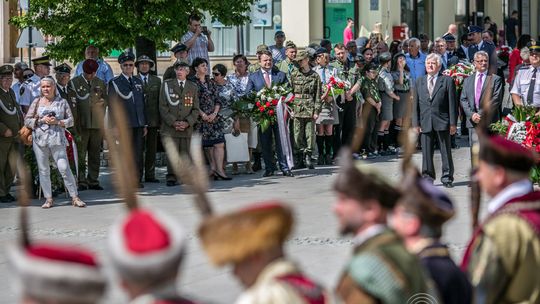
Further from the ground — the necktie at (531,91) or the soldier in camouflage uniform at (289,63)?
the soldier in camouflage uniform at (289,63)

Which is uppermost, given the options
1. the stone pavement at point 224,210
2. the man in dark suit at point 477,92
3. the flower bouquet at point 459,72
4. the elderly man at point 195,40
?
the elderly man at point 195,40

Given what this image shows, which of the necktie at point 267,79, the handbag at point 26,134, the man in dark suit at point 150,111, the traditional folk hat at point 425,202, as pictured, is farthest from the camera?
the necktie at point 267,79

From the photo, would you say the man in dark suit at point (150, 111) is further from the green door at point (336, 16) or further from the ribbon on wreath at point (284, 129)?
the green door at point (336, 16)

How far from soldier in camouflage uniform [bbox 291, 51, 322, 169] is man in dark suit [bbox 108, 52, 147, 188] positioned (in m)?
2.63

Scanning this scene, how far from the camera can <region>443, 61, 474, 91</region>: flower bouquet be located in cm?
2152

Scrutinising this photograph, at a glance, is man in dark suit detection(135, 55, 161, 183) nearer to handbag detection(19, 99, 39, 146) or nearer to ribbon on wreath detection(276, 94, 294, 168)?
ribbon on wreath detection(276, 94, 294, 168)

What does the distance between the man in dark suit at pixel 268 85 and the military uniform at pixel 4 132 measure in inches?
151

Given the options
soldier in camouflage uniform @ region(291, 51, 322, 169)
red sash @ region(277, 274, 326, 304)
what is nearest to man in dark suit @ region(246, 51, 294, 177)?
soldier in camouflage uniform @ region(291, 51, 322, 169)

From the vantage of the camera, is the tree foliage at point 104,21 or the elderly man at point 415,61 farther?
the elderly man at point 415,61

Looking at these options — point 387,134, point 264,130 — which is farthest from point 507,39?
point 264,130

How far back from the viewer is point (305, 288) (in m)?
4.64

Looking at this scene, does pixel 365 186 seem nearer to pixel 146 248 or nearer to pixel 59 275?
pixel 146 248

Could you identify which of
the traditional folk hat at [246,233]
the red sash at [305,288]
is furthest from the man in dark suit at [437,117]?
the traditional folk hat at [246,233]

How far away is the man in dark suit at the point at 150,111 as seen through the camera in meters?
18.8
